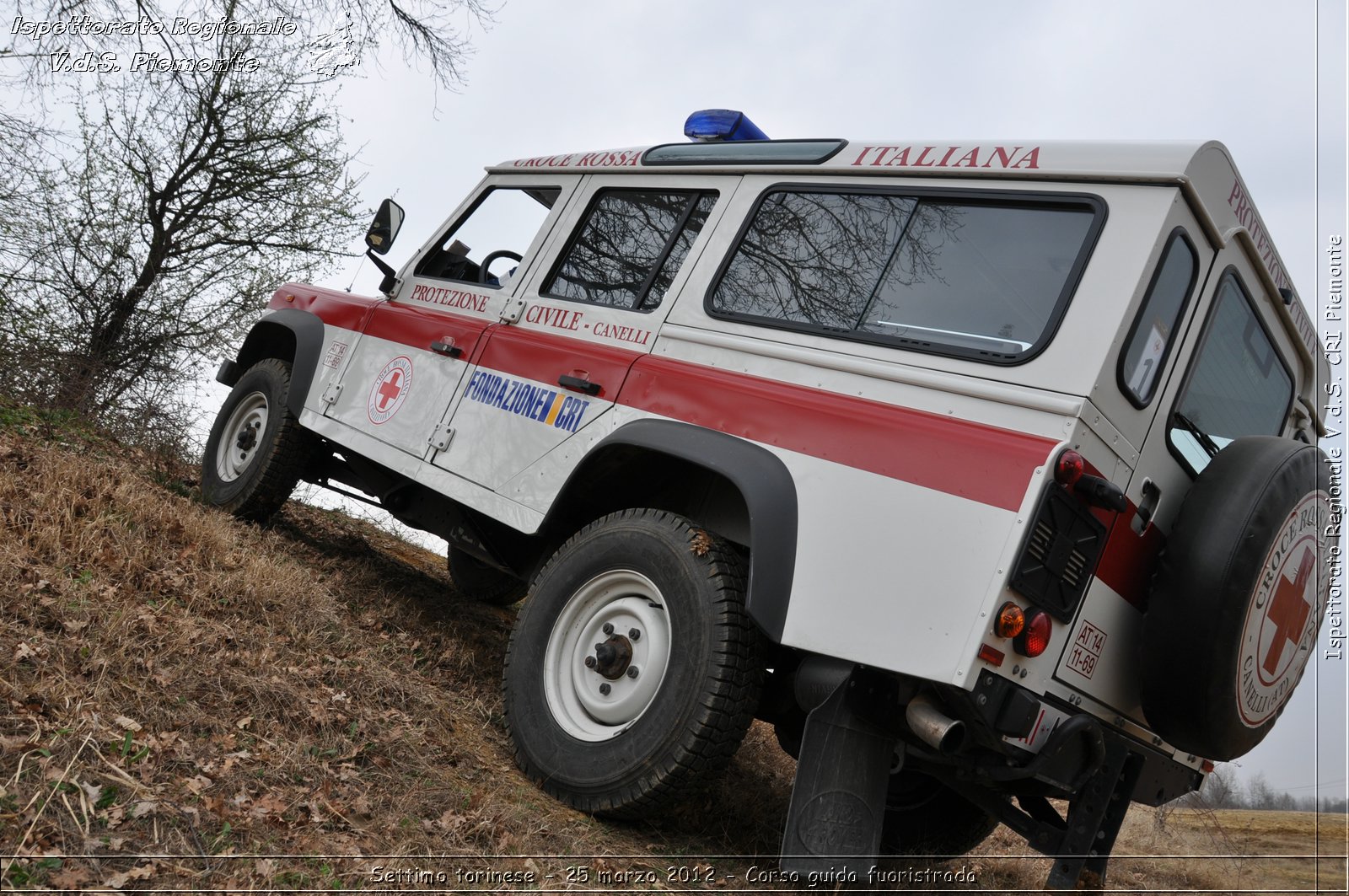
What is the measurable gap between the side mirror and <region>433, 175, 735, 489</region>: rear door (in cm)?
125

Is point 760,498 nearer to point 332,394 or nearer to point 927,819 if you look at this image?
point 927,819

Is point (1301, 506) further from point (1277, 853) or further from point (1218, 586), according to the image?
point (1277, 853)

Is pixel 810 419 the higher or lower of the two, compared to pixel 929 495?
higher

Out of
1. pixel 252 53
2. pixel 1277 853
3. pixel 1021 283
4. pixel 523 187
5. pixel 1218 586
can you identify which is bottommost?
pixel 1277 853

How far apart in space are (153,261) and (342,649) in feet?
23.6

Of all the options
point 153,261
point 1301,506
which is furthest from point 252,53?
point 1301,506

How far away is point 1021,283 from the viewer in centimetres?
297

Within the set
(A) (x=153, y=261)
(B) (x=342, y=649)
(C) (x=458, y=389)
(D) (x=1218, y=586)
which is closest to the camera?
(D) (x=1218, y=586)

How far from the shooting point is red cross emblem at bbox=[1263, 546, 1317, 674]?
3.01 meters

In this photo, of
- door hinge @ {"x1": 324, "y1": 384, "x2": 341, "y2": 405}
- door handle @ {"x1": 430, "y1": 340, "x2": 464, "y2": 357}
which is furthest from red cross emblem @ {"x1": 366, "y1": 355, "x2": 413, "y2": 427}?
door hinge @ {"x1": 324, "y1": 384, "x2": 341, "y2": 405}

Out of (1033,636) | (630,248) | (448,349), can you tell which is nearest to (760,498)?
(1033,636)

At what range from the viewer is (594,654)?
11.5ft

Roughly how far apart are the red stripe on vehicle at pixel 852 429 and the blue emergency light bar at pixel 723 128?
1163 millimetres

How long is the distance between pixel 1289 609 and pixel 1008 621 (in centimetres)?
115
